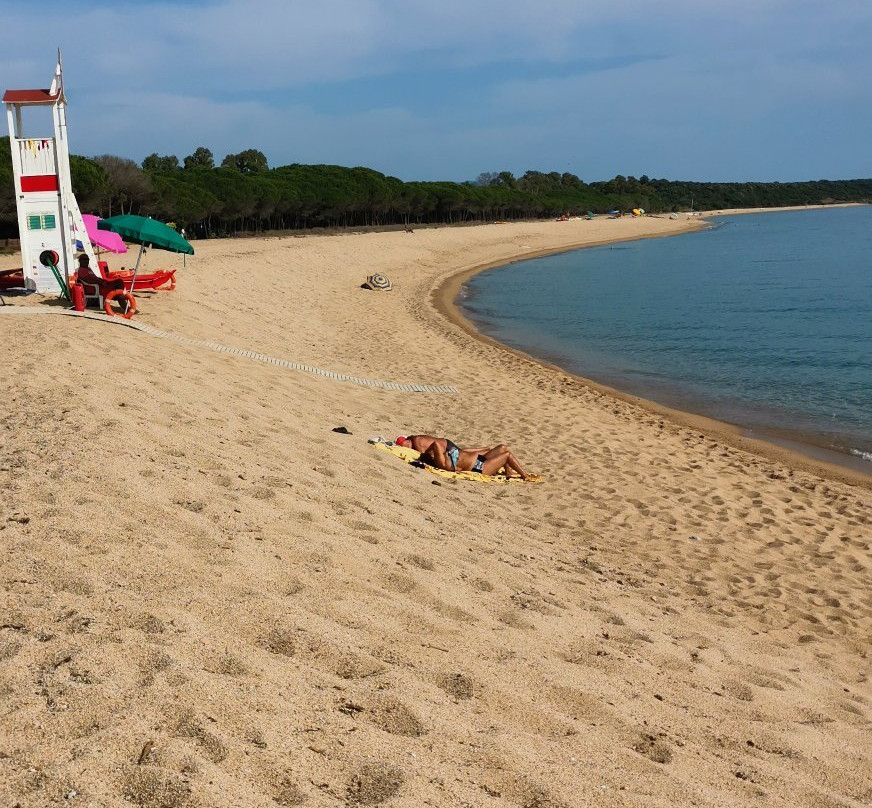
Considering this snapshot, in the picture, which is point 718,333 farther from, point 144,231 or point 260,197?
point 260,197

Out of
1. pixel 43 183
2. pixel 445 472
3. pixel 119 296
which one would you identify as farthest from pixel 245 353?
pixel 445 472

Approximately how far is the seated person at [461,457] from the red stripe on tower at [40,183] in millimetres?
10245

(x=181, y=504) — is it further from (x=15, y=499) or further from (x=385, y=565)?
(x=385, y=565)

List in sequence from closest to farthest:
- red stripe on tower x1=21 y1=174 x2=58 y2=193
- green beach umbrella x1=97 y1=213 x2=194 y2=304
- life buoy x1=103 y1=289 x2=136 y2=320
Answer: life buoy x1=103 y1=289 x2=136 y2=320 < green beach umbrella x1=97 y1=213 x2=194 y2=304 < red stripe on tower x1=21 y1=174 x2=58 y2=193

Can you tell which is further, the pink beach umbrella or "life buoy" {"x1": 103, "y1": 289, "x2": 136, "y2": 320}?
the pink beach umbrella

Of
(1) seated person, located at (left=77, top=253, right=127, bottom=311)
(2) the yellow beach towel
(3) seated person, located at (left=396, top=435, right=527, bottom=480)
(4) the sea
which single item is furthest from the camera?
(4) the sea

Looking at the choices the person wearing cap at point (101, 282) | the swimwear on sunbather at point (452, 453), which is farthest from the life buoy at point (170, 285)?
the swimwear on sunbather at point (452, 453)

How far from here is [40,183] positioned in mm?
15906

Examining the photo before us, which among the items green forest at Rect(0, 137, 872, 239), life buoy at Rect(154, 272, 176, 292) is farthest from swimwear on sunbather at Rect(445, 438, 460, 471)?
green forest at Rect(0, 137, 872, 239)

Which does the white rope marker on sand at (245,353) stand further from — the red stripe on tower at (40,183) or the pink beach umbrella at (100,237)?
the pink beach umbrella at (100,237)

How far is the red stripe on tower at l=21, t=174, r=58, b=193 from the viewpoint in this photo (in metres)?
15.8

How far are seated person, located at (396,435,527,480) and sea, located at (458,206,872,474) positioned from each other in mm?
6294

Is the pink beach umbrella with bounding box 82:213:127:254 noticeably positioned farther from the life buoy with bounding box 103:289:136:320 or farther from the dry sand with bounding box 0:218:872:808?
the dry sand with bounding box 0:218:872:808

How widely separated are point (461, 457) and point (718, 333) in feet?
66.1
